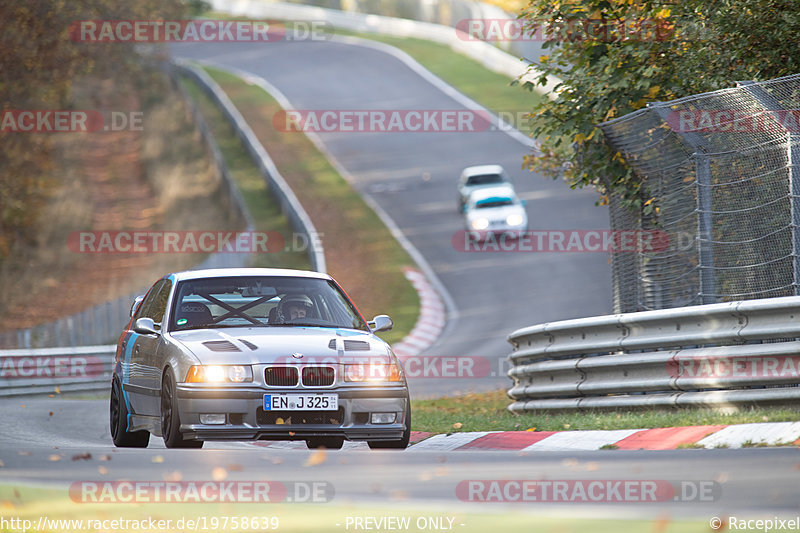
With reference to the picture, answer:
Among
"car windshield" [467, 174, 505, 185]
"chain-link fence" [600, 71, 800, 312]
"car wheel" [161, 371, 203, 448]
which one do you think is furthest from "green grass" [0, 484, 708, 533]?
"car windshield" [467, 174, 505, 185]

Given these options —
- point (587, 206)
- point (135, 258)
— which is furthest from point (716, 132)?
point (135, 258)

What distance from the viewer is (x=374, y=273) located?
32906mm

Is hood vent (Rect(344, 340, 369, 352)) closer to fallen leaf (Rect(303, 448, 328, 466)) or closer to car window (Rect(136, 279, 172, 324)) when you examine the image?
fallen leaf (Rect(303, 448, 328, 466))

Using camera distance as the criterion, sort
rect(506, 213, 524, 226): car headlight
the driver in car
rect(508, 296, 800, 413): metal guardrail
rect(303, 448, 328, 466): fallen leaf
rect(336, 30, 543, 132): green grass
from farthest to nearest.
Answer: rect(336, 30, 543, 132): green grass → rect(506, 213, 524, 226): car headlight → the driver in car → rect(508, 296, 800, 413): metal guardrail → rect(303, 448, 328, 466): fallen leaf

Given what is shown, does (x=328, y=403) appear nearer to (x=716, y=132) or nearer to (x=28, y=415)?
(x=716, y=132)

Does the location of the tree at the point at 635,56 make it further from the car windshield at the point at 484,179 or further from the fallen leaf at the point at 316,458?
the car windshield at the point at 484,179

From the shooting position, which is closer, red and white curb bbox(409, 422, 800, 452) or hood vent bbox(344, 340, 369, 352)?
red and white curb bbox(409, 422, 800, 452)

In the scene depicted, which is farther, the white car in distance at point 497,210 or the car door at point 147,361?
the white car in distance at point 497,210

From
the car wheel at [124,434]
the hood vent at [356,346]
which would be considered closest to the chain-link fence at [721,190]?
the hood vent at [356,346]

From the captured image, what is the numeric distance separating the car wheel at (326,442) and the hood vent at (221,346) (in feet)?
3.02

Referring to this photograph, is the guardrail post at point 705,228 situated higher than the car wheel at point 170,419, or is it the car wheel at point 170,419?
the guardrail post at point 705,228

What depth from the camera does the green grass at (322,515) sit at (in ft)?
17.3

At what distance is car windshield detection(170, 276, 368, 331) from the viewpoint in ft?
35.3

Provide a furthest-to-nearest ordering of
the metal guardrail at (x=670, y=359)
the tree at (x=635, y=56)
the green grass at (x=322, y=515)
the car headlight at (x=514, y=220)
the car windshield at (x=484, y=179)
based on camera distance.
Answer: the car windshield at (x=484, y=179)
the car headlight at (x=514, y=220)
the tree at (x=635, y=56)
the metal guardrail at (x=670, y=359)
the green grass at (x=322, y=515)
